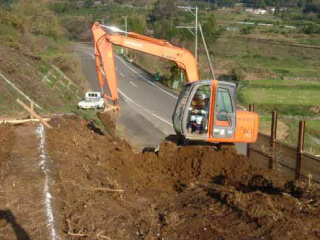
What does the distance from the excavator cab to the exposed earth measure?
0.78 m

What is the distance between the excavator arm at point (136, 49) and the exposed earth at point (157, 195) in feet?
7.43

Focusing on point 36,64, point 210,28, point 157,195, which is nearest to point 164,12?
point 210,28

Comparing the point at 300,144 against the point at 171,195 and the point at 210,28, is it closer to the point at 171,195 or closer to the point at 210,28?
the point at 171,195

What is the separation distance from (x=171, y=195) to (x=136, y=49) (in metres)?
6.48

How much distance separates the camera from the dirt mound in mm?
9125

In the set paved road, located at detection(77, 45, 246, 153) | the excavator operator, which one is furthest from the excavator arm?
paved road, located at detection(77, 45, 246, 153)

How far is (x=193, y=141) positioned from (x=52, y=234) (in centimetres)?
831

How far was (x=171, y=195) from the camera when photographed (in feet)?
40.4

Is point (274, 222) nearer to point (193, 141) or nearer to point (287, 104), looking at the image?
point (193, 141)

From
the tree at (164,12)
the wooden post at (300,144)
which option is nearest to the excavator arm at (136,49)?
the wooden post at (300,144)

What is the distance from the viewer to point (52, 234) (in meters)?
8.27

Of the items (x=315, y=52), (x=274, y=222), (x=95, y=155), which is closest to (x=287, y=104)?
(x=95, y=155)

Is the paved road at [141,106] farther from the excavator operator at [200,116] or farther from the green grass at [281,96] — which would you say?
the green grass at [281,96]

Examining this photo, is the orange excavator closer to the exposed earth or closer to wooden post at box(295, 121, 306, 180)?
the exposed earth
